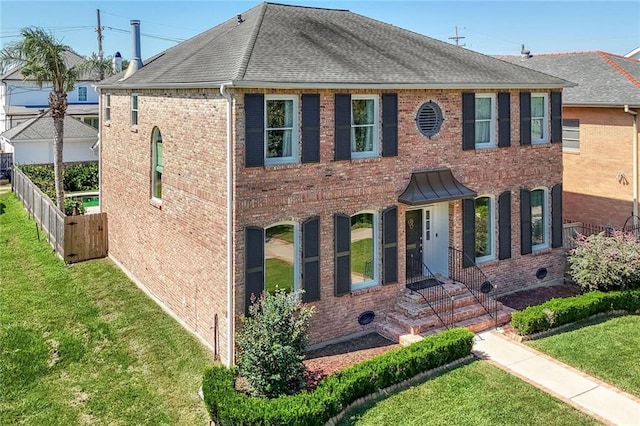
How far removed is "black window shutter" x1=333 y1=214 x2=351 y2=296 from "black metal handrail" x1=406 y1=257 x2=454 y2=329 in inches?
88.6

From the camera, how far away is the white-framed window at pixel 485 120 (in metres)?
15.8

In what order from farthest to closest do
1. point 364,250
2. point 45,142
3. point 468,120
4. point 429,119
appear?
point 45,142
point 468,120
point 429,119
point 364,250

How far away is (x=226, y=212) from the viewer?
1188 cm

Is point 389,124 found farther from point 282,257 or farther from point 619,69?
point 619,69

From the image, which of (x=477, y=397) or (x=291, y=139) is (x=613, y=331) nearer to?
(x=477, y=397)

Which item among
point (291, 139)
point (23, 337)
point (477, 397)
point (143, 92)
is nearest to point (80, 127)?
point (143, 92)

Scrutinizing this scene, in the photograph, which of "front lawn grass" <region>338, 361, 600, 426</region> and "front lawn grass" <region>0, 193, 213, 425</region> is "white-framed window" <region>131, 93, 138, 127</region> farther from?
"front lawn grass" <region>338, 361, 600, 426</region>

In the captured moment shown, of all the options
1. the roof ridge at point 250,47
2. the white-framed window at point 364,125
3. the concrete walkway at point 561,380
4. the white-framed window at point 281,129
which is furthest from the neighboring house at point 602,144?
the white-framed window at point 281,129

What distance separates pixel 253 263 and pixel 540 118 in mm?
10724

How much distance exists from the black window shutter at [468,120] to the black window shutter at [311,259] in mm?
5324

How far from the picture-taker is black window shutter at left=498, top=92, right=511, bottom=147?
1592cm

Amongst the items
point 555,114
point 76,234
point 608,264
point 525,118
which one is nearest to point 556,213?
point 608,264

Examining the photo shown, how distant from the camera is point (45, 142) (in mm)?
37031

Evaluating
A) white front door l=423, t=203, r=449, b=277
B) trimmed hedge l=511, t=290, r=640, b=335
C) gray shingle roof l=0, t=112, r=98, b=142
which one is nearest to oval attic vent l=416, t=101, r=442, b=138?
white front door l=423, t=203, r=449, b=277
